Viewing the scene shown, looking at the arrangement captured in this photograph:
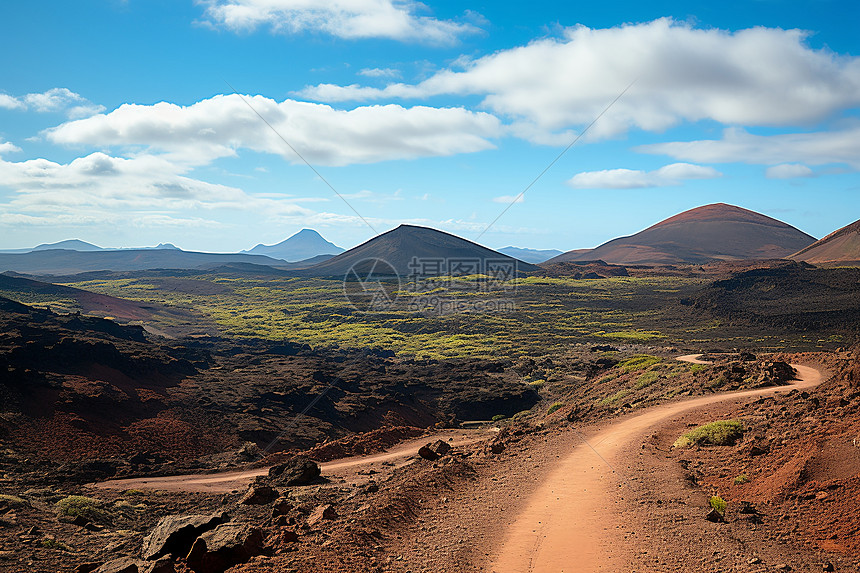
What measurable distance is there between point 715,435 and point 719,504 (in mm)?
5801

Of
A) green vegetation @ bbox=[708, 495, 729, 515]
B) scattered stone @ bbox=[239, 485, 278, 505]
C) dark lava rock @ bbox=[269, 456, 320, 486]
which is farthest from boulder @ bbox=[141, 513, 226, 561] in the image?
green vegetation @ bbox=[708, 495, 729, 515]

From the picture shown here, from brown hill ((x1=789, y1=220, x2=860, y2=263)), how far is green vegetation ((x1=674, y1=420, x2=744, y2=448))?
506 feet

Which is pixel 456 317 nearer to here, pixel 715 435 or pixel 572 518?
pixel 715 435

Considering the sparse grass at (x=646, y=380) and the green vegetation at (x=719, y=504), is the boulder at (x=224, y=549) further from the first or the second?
the sparse grass at (x=646, y=380)

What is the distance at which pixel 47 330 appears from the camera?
41.2 meters

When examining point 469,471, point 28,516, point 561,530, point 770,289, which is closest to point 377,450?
point 469,471

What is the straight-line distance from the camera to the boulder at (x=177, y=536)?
11570 mm

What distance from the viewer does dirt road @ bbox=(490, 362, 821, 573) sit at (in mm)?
9797

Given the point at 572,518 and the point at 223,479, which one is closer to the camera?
the point at 572,518

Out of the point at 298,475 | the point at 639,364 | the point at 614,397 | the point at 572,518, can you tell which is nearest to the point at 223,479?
the point at 298,475

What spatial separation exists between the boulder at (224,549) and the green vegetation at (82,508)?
27.7 feet

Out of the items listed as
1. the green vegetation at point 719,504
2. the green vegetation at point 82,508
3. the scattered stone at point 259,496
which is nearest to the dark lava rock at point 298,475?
the scattered stone at point 259,496

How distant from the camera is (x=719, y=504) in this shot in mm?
11531

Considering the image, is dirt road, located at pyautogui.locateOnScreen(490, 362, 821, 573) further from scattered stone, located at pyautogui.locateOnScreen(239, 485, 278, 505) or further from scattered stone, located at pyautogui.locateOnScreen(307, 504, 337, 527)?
scattered stone, located at pyautogui.locateOnScreen(239, 485, 278, 505)
